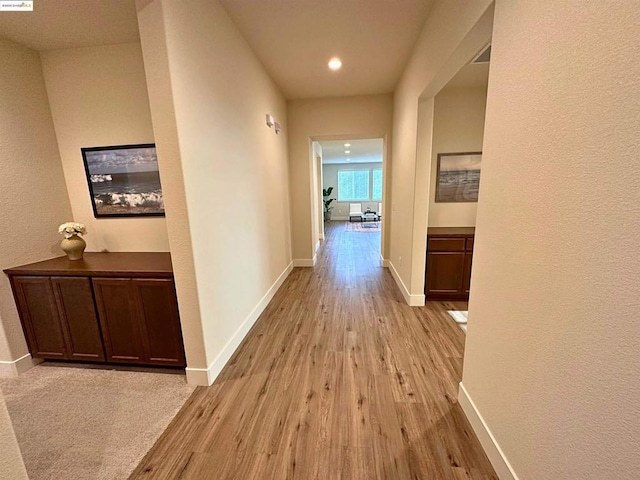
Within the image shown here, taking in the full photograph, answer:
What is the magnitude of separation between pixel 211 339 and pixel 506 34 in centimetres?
244

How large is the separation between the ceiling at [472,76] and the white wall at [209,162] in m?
2.20

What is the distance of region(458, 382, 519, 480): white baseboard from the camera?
1232mm

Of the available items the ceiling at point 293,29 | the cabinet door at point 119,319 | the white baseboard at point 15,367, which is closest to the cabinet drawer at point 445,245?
the ceiling at point 293,29

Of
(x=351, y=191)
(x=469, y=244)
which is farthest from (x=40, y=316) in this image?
(x=351, y=191)

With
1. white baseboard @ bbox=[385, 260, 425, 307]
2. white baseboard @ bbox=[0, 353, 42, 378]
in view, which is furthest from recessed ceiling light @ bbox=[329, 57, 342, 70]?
white baseboard @ bbox=[0, 353, 42, 378]

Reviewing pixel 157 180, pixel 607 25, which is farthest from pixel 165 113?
pixel 607 25

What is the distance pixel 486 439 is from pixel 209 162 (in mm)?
2394

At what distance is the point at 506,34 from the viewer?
1193 mm

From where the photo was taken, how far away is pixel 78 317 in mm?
2092

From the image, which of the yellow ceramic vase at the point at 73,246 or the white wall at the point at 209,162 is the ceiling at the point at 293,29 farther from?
the yellow ceramic vase at the point at 73,246

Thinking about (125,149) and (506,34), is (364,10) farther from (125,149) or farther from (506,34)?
(125,149)

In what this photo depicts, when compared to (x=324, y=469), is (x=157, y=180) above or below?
above

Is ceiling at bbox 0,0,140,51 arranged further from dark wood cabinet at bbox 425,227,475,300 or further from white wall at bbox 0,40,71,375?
dark wood cabinet at bbox 425,227,475,300

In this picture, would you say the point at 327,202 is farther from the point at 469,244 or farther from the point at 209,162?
the point at 209,162
